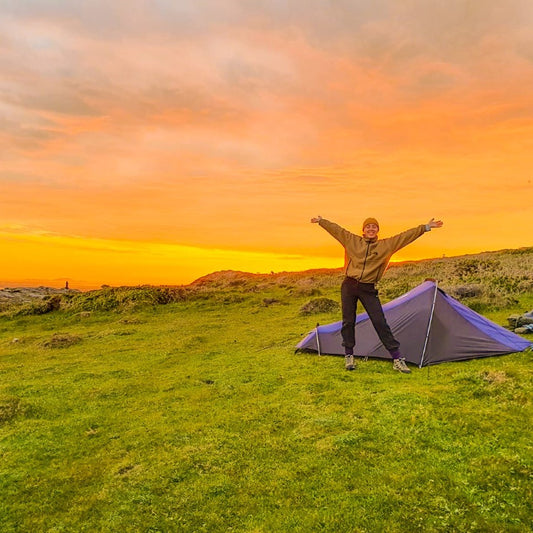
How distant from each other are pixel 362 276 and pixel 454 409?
16.2 ft

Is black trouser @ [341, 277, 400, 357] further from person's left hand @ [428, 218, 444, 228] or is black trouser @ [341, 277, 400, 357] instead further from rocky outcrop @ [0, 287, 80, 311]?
rocky outcrop @ [0, 287, 80, 311]

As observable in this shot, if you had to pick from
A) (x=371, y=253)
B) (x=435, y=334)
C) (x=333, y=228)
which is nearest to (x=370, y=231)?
(x=371, y=253)

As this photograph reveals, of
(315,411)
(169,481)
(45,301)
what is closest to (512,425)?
(315,411)

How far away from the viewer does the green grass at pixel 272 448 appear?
6.34 metres

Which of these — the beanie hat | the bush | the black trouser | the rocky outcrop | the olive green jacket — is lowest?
the rocky outcrop

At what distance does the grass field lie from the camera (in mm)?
6336

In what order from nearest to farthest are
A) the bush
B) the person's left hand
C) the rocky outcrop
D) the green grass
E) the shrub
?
1. the green grass
2. the person's left hand
3. the shrub
4. the bush
5. the rocky outcrop

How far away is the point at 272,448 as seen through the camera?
27.5ft

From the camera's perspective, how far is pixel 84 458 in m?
8.95

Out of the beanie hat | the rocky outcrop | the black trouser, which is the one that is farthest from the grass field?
the rocky outcrop

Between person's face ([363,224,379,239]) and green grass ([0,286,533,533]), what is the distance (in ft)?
13.0

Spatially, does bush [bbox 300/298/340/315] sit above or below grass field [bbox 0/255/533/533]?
above

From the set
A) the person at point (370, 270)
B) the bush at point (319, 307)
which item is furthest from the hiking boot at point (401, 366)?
the bush at point (319, 307)

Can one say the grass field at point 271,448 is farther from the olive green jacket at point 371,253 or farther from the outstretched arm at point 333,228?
the outstretched arm at point 333,228
